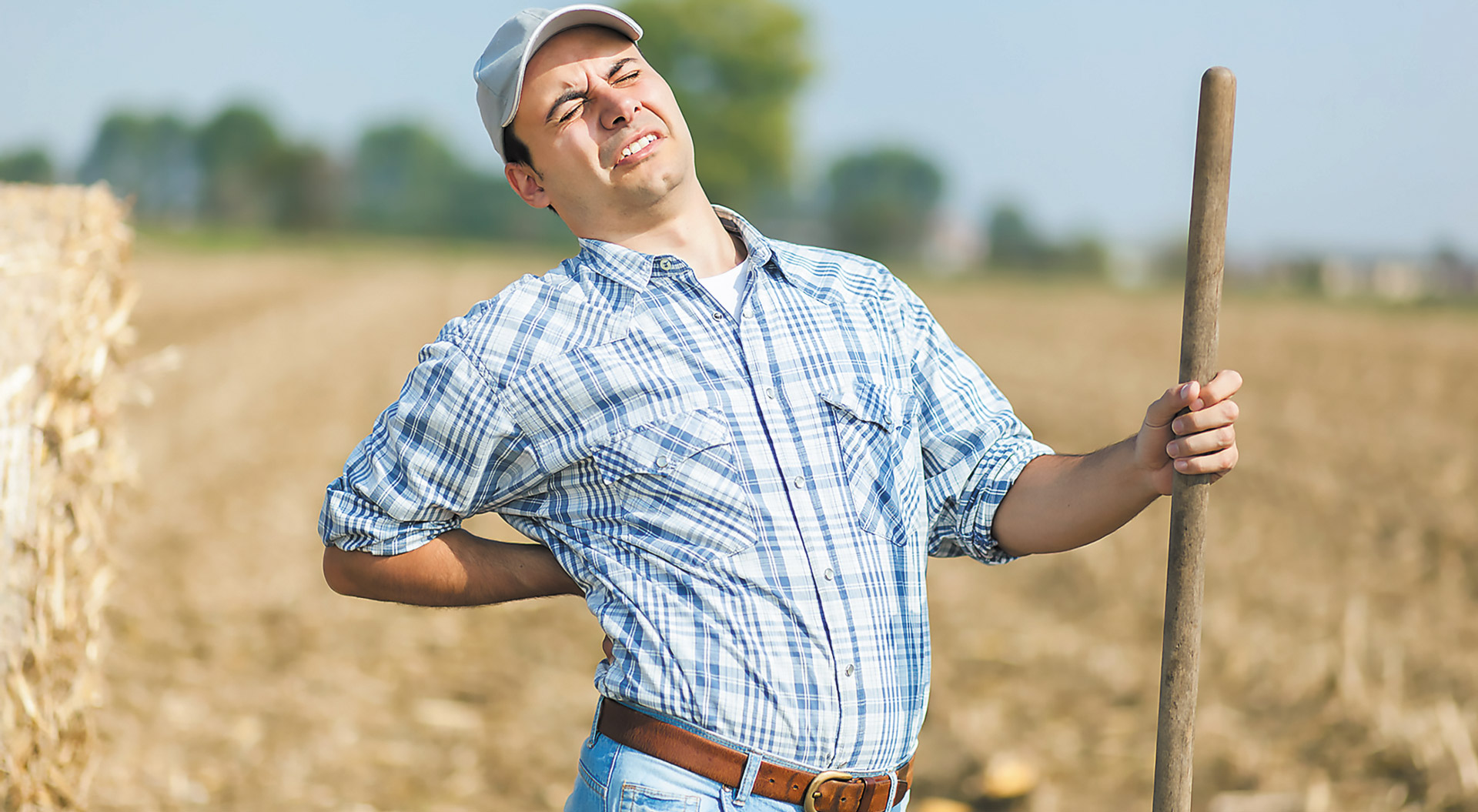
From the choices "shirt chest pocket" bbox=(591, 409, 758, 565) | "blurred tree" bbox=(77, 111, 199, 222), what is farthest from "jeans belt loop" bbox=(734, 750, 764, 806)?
"blurred tree" bbox=(77, 111, 199, 222)

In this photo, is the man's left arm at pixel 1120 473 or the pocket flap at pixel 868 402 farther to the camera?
the pocket flap at pixel 868 402

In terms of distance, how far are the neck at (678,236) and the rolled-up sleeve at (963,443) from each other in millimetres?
406

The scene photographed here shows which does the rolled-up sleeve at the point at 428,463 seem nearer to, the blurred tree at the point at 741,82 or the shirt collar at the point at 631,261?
the shirt collar at the point at 631,261

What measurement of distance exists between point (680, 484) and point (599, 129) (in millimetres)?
646

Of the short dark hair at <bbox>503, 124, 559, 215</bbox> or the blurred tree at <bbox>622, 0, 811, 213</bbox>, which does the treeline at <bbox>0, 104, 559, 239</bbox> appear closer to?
the blurred tree at <bbox>622, 0, 811, 213</bbox>

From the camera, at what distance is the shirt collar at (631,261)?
7.09 ft

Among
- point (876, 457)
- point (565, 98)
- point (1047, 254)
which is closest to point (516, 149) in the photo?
point (565, 98)

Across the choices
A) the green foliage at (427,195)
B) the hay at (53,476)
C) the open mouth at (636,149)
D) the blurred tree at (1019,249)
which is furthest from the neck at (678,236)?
the green foliage at (427,195)

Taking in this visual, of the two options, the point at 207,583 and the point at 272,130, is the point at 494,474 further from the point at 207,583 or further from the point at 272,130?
the point at 272,130

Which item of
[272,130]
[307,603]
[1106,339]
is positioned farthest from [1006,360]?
[272,130]

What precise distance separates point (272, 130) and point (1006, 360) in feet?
285

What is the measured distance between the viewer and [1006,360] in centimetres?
1825

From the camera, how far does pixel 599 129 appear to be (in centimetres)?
218

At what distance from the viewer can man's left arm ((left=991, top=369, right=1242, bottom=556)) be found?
1.99 metres
